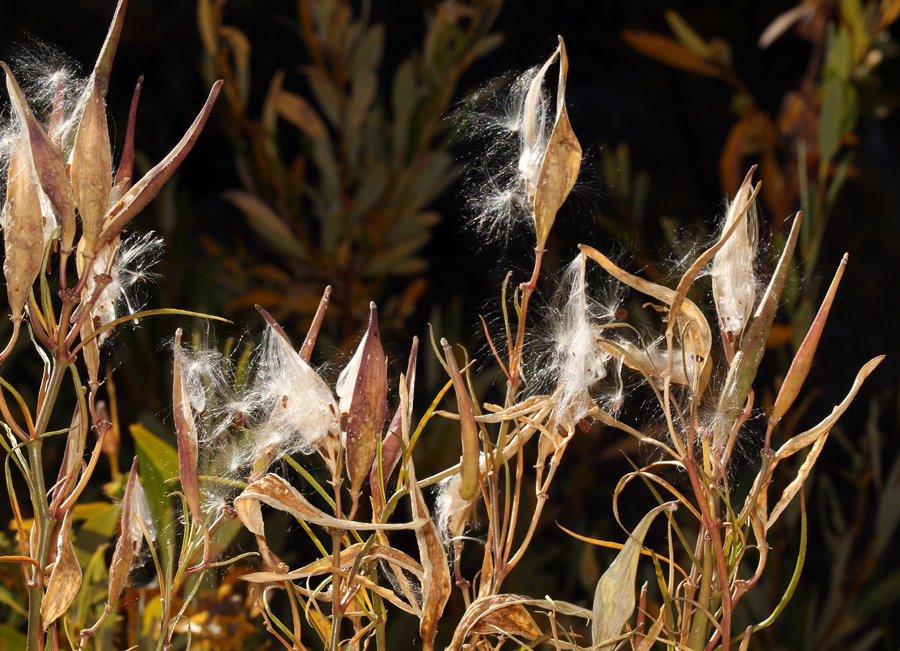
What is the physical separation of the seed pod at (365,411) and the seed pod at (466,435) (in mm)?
23

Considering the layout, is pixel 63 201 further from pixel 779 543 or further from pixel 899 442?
pixel 899 442

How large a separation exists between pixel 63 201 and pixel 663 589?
23 cm

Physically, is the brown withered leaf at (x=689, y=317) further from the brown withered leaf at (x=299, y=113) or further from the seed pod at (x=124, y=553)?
the brown withered leaf at (x=299, y=113)

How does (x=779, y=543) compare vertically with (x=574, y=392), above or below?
below

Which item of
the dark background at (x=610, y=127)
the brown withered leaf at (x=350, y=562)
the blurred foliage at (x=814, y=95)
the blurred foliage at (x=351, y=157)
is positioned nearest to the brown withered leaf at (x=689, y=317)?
the brown withered leaf at (x=350, y=562)

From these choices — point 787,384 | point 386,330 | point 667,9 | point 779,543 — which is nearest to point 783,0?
point 667,9

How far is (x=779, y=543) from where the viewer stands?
1.97 ft

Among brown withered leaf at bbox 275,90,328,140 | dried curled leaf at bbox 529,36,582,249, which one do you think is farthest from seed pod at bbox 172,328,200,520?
brown withered leaf at bbox 275,90,328,140

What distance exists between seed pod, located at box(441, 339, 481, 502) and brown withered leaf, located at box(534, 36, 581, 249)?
0.06 m

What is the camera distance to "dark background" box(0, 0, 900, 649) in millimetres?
1292

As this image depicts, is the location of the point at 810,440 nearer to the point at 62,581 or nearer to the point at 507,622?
the point at 507,622

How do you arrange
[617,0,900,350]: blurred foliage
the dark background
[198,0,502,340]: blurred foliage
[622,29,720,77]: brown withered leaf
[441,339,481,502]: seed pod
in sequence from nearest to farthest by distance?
[441,339,481,502]: seed pod
[617,0,900,350]: blurred foliage
[198,0,502,340]: blurred foliage
[622,29,720,77]: brown withered leaf
the dark background

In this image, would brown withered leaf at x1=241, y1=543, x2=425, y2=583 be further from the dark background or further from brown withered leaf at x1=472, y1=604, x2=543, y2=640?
the dark background

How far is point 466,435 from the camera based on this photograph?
226mm
